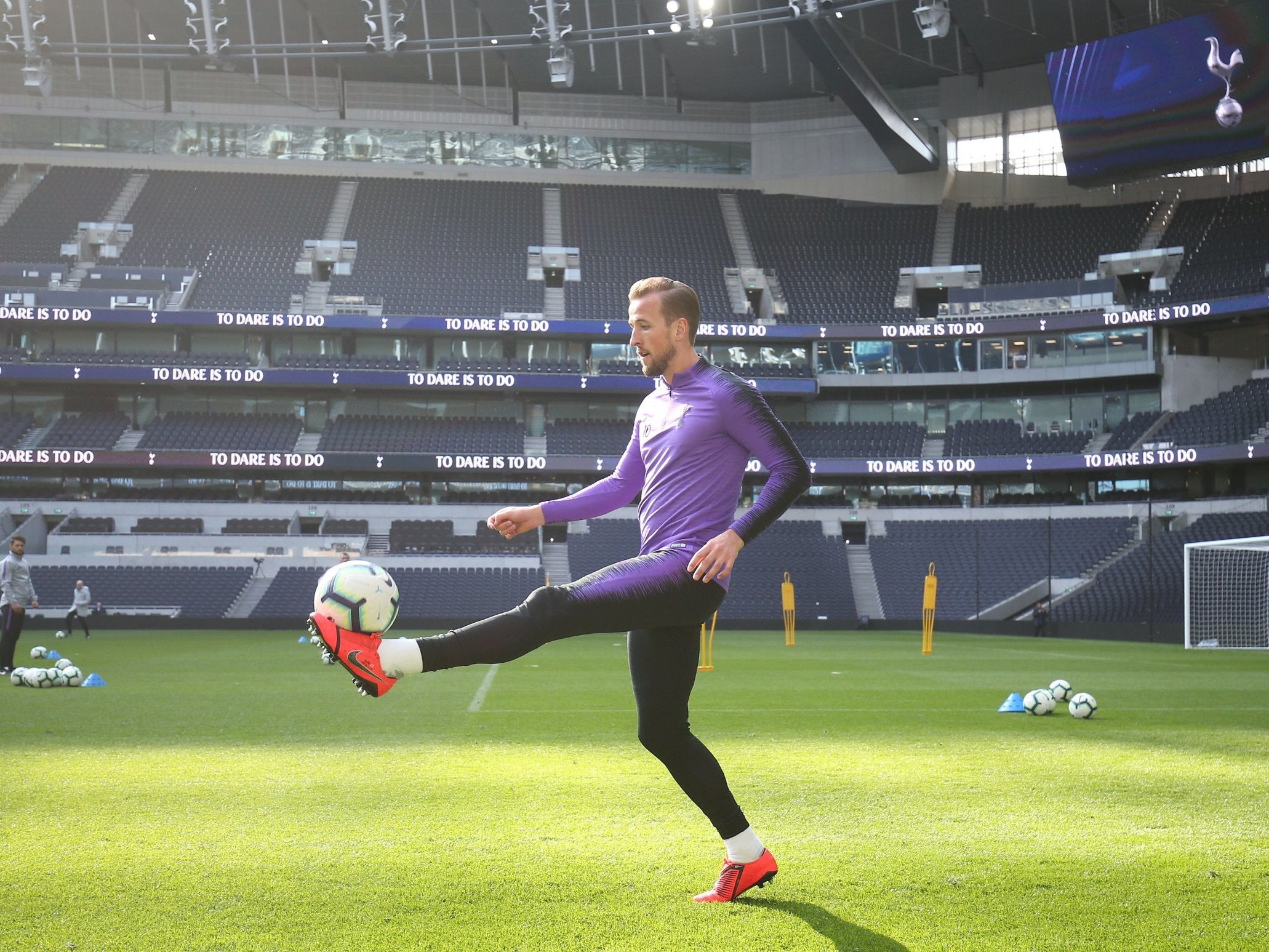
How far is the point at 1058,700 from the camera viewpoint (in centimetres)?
1319

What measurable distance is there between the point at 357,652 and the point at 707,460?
1573 millimetres

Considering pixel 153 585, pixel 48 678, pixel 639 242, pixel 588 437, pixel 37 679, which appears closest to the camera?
pixel 37 679

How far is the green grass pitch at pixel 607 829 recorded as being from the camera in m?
4.22

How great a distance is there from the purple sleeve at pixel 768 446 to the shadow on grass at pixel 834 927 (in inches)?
57.1

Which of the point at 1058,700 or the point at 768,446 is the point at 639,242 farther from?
the point at 768,446

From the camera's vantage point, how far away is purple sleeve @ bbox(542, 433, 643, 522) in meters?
5.04

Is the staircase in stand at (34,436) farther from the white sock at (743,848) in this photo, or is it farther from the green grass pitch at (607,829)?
the white sock at (743,848)

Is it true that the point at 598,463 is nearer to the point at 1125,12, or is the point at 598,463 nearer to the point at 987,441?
the point at 987,441

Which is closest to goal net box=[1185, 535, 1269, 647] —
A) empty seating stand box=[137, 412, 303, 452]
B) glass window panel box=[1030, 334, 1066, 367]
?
glass window panel box=[1030, 334, 1066, 367]

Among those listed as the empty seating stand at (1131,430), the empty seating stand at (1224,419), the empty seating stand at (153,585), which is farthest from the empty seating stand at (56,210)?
the empty seating stand at (1224,419)

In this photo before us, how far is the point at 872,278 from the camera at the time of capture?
53844mm

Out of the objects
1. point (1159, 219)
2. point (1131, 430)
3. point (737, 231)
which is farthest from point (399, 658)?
point (1159, 219)

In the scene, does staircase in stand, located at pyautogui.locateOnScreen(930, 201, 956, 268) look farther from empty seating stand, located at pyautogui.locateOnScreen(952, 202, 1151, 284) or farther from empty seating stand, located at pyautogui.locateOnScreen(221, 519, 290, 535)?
empty seating stand, located at pyautogui.locateOnScreen(221, 519, 290, 535)

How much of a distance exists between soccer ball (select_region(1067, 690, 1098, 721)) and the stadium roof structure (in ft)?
102
